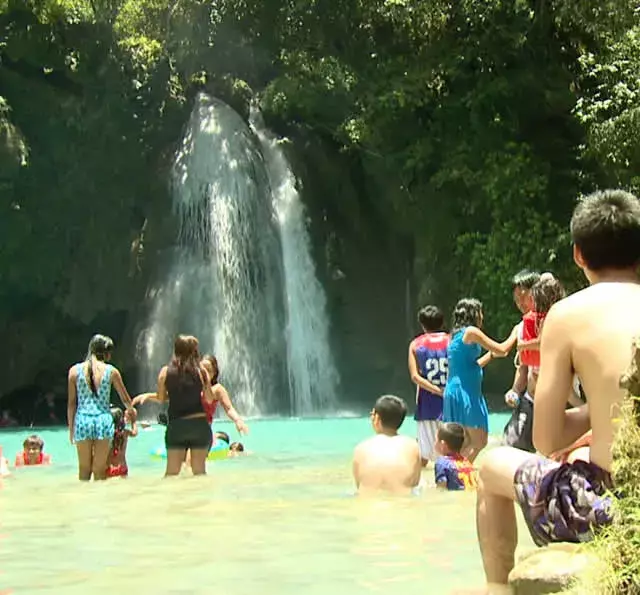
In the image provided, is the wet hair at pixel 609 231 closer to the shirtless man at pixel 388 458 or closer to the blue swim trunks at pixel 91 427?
the shirtless man at pixel 388 458

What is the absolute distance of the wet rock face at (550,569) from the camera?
348 cm

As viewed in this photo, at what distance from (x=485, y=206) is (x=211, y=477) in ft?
56.2

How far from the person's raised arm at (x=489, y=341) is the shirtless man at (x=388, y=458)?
963mm

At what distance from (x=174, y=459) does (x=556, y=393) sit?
272 inches

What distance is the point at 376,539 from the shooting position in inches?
244

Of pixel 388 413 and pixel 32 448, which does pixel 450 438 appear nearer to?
pixel 388 413

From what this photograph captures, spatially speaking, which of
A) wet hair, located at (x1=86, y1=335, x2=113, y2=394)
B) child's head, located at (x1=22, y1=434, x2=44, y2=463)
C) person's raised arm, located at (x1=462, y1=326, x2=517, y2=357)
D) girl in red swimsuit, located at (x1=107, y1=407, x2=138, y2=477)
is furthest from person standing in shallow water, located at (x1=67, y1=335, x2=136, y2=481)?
child's head, located at (x1=22, y1=434, x2=44, y2=463)

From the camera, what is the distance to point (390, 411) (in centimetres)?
841

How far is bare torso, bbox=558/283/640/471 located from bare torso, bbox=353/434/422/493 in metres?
4.34

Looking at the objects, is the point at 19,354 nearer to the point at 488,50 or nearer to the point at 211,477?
the point at 488,50

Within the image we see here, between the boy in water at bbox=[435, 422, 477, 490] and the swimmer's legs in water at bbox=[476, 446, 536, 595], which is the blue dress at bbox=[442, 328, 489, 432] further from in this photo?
the swimmer's legs in water at bbox=[476, 446, 536, 595]

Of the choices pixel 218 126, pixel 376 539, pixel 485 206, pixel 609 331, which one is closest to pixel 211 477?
pixel 376 539

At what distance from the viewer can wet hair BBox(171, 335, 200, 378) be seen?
34.7 ft

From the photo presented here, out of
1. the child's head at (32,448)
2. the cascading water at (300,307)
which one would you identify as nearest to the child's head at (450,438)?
the child's head at (32,448)
